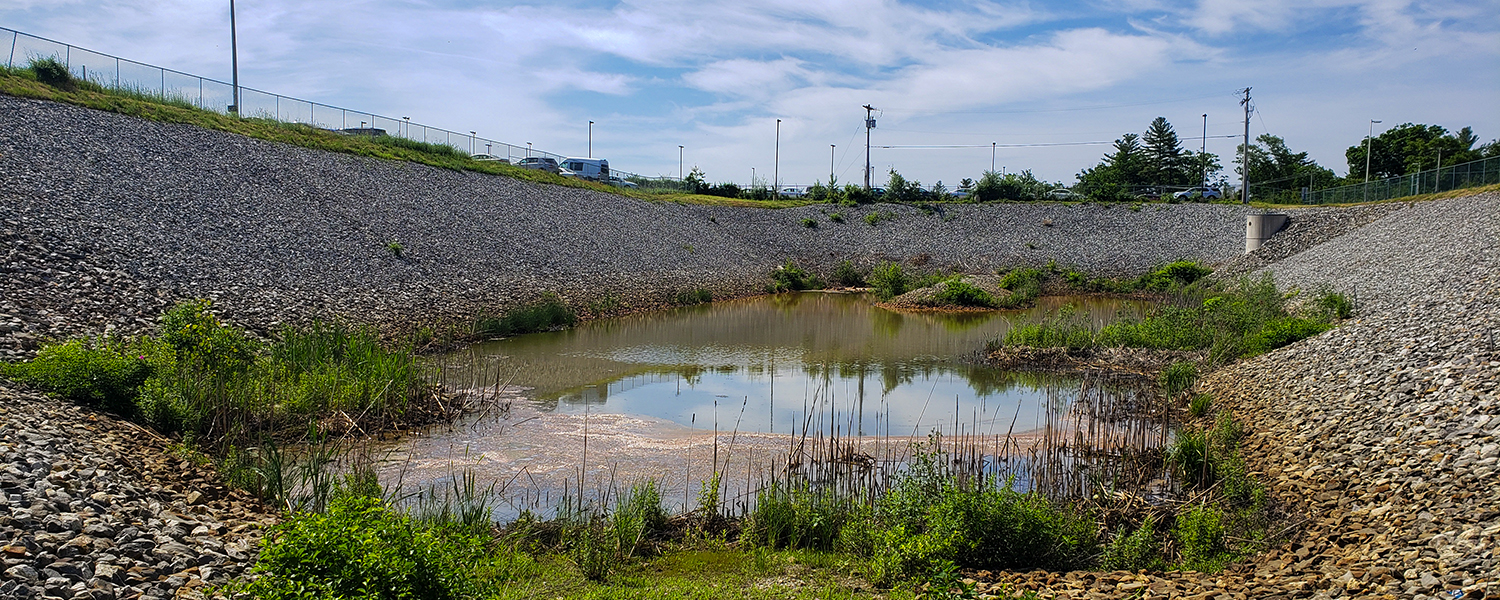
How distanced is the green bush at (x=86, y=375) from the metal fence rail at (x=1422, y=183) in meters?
45.8

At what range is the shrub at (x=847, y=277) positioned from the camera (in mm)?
43531

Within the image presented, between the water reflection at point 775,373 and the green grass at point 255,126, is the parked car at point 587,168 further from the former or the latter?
the water reflection at point 775,373

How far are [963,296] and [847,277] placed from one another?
11.1 m

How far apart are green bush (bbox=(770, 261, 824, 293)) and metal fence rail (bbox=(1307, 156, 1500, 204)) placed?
92.5 feet

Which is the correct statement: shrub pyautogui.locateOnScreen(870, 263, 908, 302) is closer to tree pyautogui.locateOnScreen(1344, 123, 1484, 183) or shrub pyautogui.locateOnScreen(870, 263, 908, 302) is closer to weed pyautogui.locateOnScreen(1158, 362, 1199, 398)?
weed pyautogui.locateOnScreen(1158, 362, 1199, 398)

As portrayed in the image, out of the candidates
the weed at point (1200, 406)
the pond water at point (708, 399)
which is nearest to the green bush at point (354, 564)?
the pond water at point (708, 399)

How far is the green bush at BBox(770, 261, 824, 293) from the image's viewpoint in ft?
132

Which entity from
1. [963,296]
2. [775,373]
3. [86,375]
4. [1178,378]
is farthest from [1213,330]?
[86,375]

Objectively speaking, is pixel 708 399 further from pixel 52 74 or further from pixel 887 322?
pixel 52 74

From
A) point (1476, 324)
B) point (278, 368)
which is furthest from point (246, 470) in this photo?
point (1476, 324)

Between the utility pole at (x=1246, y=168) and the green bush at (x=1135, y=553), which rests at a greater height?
the utility pole at (x=1246, y=168)

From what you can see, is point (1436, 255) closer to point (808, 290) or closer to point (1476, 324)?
point (1476, 324)

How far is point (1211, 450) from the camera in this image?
10656 mm

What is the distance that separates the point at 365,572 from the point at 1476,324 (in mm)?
14296
